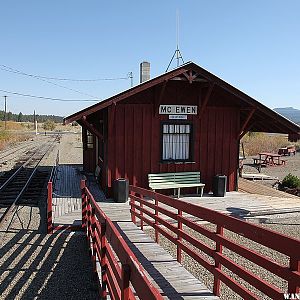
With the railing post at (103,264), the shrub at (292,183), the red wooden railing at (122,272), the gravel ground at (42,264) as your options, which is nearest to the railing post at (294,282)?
the red wooden railing at (122,272)

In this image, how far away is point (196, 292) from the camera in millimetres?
4047

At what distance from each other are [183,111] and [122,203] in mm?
3483

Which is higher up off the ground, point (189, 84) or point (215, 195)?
point (189, 84)

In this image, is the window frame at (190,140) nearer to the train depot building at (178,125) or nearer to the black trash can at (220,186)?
the train depot building at (178,125)

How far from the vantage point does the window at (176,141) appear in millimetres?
10484

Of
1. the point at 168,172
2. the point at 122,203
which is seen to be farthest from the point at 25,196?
the point at 168,172

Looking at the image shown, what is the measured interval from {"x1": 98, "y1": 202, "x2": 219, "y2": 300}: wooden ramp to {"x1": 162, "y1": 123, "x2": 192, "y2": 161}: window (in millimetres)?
4071

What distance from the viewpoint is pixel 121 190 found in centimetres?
966

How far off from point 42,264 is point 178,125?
6217mm

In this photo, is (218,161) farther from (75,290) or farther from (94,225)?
(75,290)

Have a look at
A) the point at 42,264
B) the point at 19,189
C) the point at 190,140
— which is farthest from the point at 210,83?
the point at 19,189

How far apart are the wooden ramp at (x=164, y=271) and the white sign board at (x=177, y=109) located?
4439 mm

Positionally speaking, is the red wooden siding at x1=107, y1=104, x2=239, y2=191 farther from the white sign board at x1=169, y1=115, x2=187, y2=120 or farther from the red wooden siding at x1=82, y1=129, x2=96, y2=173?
the red wooden siding at x1=82, y1=129, x2=96, y2=173

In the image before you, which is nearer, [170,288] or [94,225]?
[170,288]
